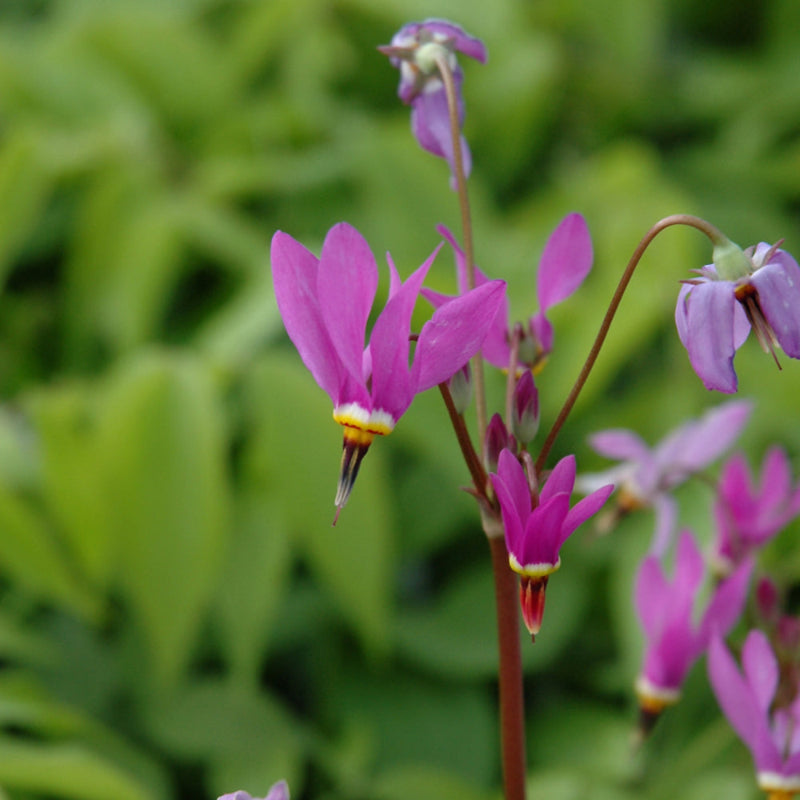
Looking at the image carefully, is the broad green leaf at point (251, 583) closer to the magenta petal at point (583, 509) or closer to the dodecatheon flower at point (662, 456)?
the dodecatheon flower at point (662, 456)

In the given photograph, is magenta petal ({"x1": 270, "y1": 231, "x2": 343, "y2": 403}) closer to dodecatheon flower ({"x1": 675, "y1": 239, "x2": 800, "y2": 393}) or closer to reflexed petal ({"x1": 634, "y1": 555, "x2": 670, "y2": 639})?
dodecatheon flower ({"x1": 675, "y1": 239, "x2": 800, "y2": 393})

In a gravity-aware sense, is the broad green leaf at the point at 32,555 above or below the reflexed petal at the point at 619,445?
above

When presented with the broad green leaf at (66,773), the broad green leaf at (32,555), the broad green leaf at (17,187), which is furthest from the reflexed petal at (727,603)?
the broad green leaf at (17,187)

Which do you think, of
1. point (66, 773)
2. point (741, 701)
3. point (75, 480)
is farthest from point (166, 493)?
point (741, 701)

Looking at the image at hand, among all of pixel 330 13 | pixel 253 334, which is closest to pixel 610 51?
pixel 330 13

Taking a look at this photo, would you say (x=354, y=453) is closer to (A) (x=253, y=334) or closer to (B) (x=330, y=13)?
(A) (x=253, y=334)

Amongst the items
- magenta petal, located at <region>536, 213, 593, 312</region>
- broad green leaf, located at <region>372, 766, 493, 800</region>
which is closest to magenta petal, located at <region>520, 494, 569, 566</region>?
magenta petal, located at <region>536, 213, 593, 312</region>

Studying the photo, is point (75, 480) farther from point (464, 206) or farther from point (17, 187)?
point (464, 206)
